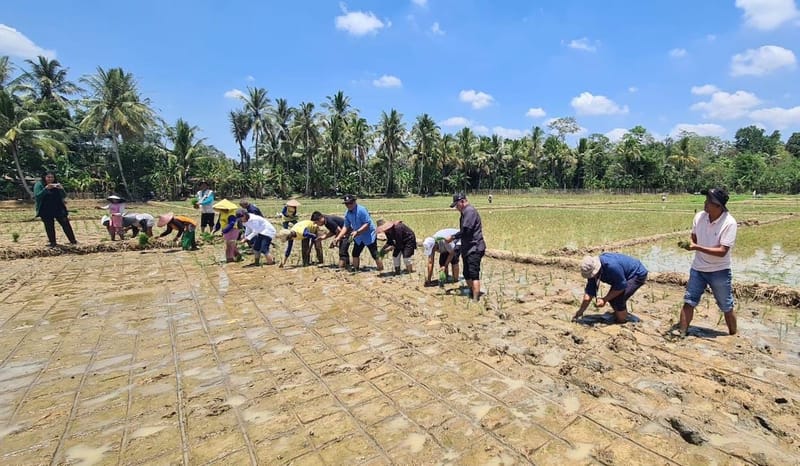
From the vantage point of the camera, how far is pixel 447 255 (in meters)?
6.68

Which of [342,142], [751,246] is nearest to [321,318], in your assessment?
[751,246]

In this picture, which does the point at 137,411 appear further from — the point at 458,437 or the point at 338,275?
the point at 338,275

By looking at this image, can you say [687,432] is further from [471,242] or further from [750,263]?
[750,263]

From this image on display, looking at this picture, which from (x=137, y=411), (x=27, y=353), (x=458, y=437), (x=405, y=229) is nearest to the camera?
(x=458, y=437)

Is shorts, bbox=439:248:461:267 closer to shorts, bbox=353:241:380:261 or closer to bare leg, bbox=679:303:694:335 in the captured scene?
shorts, bbox=353:241:380:261

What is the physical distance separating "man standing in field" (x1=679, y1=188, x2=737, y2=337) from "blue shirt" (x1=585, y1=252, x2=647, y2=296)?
0.54 meters

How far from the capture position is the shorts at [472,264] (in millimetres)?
5664

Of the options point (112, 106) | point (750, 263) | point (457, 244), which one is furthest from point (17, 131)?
point (750, 263)

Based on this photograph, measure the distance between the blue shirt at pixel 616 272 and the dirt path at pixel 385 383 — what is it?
51 centimetres

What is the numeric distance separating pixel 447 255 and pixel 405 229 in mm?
1013

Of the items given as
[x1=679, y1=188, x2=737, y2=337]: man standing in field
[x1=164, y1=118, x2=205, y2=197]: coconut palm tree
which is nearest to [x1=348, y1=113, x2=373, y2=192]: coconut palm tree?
[x1=164, y1=118, x2=205, y2=197]: coconut palm tree

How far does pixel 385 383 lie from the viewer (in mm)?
3479

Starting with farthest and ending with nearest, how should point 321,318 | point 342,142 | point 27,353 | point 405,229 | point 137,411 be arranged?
point 342,142 < point 405,229 < point 321,318 < point 27,353 < point 137,411

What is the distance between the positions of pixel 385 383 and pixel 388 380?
0.19 ft
